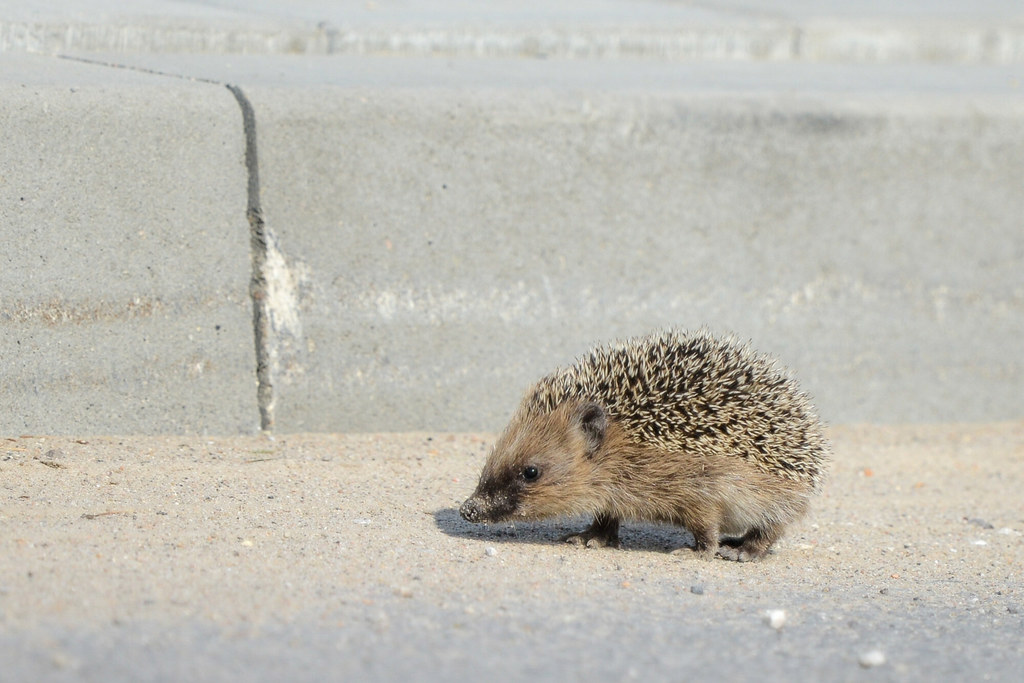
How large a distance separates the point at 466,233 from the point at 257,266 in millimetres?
1386

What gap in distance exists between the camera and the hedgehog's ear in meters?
5.70

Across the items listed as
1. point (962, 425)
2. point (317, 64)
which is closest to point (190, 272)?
point (317, 64)

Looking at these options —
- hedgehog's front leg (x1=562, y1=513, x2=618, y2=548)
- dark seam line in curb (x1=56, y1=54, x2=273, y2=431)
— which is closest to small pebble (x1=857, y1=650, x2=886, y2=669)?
hedgehog's front leg (x1=562, y1=513, x2=618, y2=548)

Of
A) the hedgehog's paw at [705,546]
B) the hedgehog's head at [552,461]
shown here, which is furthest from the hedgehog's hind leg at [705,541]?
the hedgehog's head at [552,461]

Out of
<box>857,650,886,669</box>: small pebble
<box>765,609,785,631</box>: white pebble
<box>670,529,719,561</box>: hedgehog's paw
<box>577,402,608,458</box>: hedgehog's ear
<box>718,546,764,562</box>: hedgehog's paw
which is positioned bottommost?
<box>718,546,764,562</box>: hedgehog's paw

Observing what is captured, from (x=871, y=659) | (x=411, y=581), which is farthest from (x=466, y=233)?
(x=871, y=659)

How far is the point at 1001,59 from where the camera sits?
37.0 ft

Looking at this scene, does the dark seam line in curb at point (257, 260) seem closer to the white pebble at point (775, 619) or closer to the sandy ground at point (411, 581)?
the sandy ground at point (411, 581)

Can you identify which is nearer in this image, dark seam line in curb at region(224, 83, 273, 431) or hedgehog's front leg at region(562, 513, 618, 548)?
hedgehog's front leg at region(562, 513, 618, 548)

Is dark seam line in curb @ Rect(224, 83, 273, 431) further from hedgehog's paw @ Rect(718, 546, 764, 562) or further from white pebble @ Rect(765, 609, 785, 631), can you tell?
white pebble @ Rect(765, 609, 785, 631)

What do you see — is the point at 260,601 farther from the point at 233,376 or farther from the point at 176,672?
the point at 233,376

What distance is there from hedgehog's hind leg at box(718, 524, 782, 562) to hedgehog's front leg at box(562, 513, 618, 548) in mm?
569

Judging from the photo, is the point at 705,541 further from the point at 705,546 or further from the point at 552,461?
the point at 552,461

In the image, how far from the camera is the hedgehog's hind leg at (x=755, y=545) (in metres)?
5.80
